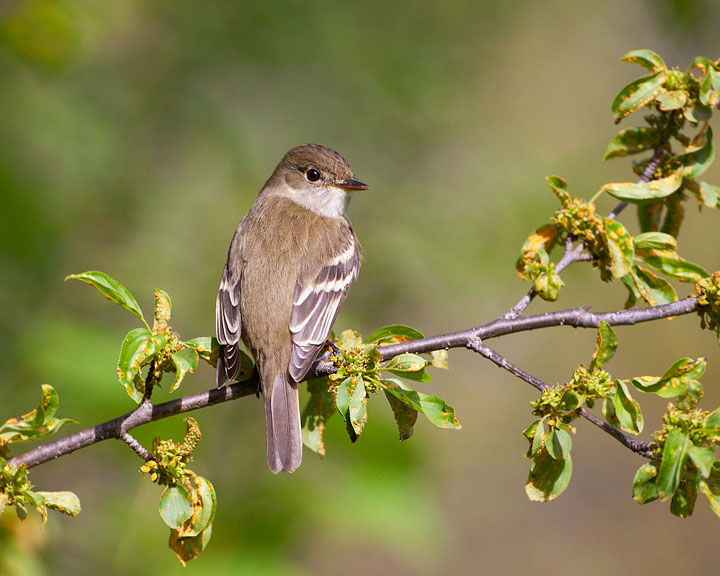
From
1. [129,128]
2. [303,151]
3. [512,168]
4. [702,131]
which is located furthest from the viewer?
[512,168]

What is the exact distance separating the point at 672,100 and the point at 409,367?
170 centimetres

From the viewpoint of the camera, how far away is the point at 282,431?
11.1 ft

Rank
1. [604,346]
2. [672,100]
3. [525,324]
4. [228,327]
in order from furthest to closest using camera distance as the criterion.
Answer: [228,327] → [672,100] → [525,324] → [604,346]

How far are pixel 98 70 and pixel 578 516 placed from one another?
7766 mm

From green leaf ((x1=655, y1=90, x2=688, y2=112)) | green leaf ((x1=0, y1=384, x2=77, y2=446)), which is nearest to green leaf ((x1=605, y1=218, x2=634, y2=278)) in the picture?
green leaf ((x1=655, y1=90, x2=688, y2=112))

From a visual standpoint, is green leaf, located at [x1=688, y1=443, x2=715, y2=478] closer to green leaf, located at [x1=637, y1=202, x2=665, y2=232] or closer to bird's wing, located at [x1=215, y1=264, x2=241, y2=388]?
green leaf, located at [x1=637, y1=202, x2=665, y2=232]

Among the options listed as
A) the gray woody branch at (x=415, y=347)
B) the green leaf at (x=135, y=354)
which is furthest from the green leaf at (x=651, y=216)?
the green leaf at (x=135, y=354)

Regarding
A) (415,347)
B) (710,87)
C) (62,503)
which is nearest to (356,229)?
(415,347)

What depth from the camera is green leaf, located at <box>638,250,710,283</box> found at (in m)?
2.98

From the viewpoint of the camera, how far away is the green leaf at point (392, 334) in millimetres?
2957

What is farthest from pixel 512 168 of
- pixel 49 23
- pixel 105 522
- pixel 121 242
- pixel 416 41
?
pixel 105 522

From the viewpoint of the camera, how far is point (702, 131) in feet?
10.4

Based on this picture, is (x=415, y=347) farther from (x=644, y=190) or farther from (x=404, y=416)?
(x=644, y=190)

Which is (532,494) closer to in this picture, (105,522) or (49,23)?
(105,522)
